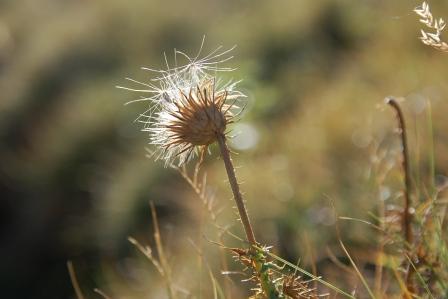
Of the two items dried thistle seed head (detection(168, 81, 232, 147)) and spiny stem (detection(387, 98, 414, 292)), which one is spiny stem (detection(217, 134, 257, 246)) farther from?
spiny stem (detection(387, 98, 414, 292))

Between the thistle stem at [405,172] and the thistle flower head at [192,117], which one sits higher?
the thistle flower head at [192,117]

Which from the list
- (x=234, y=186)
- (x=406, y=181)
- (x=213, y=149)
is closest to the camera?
(x=234, y=186)

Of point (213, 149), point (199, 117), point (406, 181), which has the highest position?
point (199, 117)

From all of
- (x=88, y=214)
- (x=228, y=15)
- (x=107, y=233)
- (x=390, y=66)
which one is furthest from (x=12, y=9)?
(x=390, y=66)

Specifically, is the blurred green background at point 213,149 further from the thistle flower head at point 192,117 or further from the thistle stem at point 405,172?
the thistle flower head at point 192,117

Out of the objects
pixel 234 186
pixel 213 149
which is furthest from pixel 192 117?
pixel 213 149

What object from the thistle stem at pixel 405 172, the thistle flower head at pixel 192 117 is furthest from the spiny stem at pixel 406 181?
the thistle flower head at pixel 192 117

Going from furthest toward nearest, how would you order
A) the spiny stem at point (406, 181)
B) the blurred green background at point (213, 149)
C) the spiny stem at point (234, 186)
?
the blurred green background at point (213, 149), the spiny stem at point (406, 181), the spiny stem at point (234, 186)

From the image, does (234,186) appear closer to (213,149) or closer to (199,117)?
(199,117)

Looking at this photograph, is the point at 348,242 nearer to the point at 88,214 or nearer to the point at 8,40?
the point at 88,214
